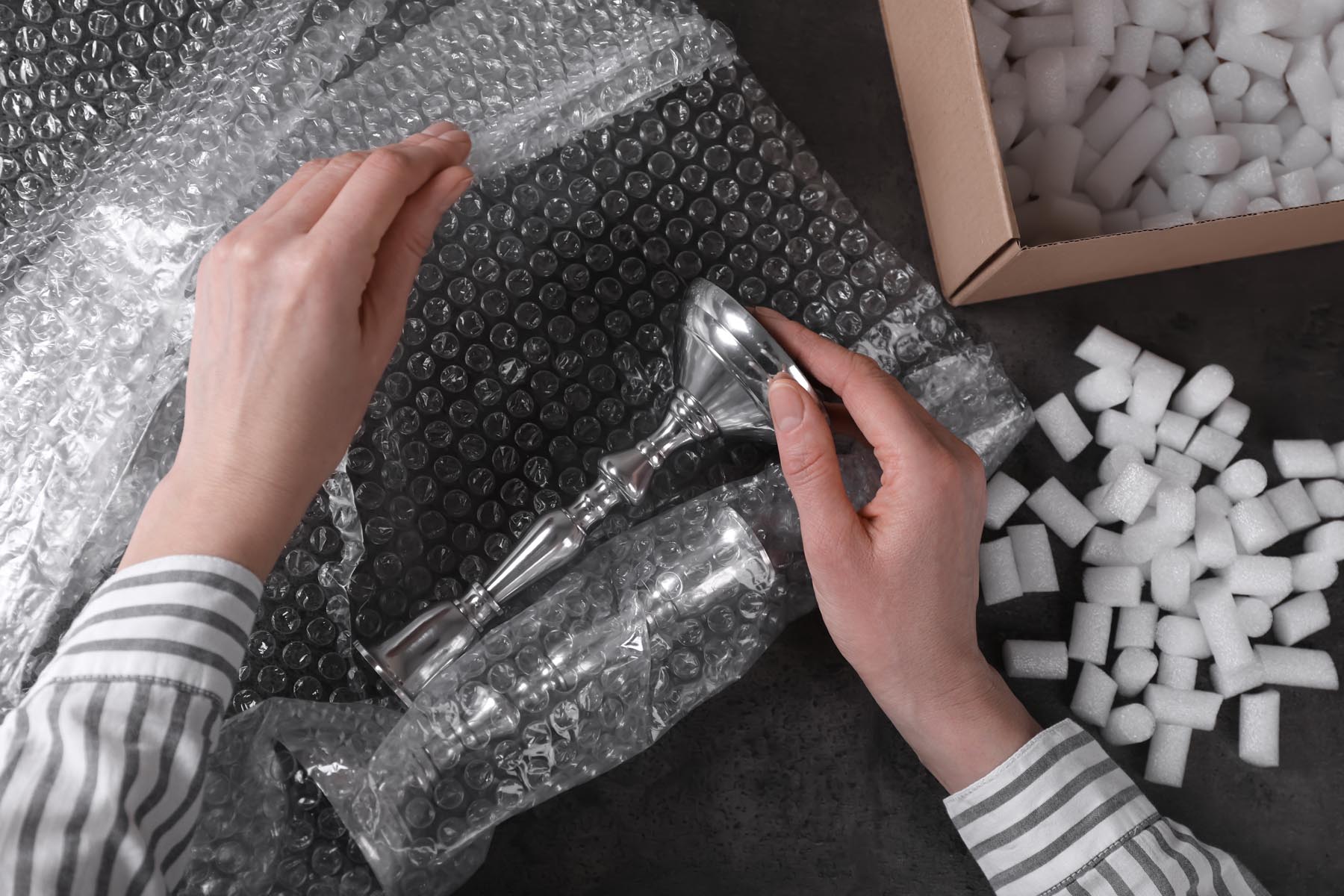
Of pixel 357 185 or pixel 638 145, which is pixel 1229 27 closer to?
pixel 638 145

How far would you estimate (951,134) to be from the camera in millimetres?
801

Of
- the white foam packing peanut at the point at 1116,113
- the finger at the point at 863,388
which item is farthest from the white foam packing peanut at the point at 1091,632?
the white foam packing peanut at the point at 1116,113

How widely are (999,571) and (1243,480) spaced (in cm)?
26

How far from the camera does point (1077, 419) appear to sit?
0.90m

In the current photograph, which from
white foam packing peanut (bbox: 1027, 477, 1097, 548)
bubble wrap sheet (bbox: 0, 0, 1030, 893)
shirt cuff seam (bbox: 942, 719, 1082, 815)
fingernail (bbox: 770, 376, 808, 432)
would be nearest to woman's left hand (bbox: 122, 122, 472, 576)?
bubble wrap sheet (bbox: 0, 0, 1030, 893)

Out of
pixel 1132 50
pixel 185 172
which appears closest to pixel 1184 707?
pixel 1132 50

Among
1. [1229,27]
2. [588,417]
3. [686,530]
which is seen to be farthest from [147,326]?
[1229,27]

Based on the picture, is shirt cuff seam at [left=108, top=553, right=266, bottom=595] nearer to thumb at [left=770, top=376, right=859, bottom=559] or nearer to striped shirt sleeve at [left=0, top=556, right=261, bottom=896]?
striped shirt sleeve at [left=0, top=556, right=261, bottom=896]

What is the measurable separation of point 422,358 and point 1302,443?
0.83 m

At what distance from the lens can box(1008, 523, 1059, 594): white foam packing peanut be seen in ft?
2.88

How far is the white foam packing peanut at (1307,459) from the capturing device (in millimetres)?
909

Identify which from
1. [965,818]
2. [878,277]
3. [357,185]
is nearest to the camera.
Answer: [357,185]

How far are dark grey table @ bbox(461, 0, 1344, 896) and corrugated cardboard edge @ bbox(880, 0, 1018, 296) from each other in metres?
0.03

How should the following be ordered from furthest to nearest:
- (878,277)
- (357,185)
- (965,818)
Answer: (878,277), (965,818), (357,185)
